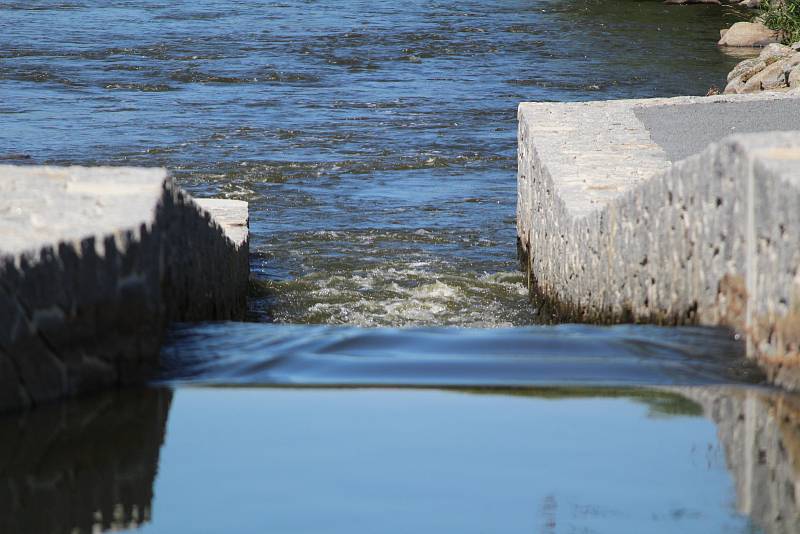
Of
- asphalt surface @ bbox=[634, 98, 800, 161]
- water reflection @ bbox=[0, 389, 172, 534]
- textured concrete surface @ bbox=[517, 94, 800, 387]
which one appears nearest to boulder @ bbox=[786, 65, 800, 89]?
asphalt surface @ bbox=[634, 98, 800, 161]

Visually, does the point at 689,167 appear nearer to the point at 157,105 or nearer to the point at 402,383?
the point at 402,383

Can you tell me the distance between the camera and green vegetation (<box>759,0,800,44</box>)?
2081cm

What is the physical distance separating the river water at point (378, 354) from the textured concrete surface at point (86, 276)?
0.45 ft

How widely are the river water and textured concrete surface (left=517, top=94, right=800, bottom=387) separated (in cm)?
20

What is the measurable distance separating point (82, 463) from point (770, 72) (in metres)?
13.5

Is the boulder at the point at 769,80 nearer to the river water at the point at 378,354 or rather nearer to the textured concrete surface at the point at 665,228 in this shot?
the river water at the point at 378,354

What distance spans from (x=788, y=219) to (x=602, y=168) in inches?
145

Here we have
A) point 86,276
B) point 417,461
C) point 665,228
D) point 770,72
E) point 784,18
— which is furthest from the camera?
point 784,18

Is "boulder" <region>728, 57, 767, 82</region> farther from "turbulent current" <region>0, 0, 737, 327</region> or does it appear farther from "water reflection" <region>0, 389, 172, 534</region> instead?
"water reflection" <region>0, 389, 172, 534</region>

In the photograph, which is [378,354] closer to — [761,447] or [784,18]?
[761,447]

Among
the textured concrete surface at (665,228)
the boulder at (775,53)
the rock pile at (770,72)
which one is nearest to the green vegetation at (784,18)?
the rock pile at (770,72)

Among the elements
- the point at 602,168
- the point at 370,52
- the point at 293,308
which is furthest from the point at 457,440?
the point at 370,52

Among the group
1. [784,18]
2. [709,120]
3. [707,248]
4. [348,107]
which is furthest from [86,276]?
[784,18]

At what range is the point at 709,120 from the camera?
1012 centimetres
